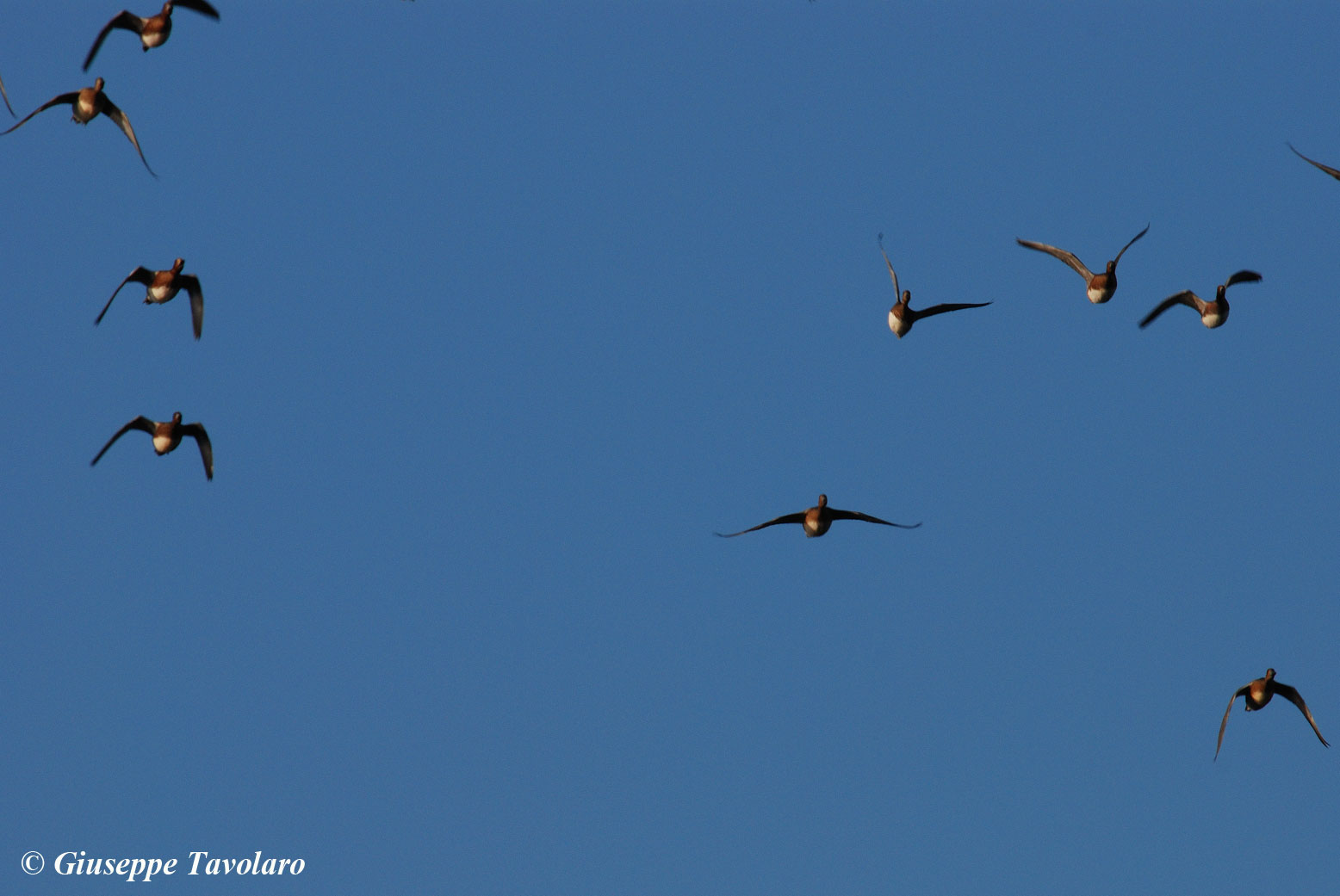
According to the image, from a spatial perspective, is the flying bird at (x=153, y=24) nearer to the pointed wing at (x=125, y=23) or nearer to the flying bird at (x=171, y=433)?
→ the pointed wing at (x=125, y=23)

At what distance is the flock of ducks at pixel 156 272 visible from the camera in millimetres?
32750

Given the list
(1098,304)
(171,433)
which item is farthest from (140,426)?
(1098,304)

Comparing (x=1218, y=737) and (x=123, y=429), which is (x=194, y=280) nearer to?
(x=123, y=429)

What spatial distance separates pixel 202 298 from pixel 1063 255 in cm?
1758

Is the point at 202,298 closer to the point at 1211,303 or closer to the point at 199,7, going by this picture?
the point at 199,7

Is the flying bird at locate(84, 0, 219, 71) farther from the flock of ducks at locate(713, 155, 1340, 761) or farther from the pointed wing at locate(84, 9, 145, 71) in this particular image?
the flock of ducks at locate(713, 155, 1340, 761)

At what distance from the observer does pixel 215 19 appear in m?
32.1

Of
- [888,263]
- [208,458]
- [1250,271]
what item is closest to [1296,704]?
[1250,271]

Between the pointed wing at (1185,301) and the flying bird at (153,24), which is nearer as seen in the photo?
the flying bird at (153,24)

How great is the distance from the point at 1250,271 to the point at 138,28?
71.8ft

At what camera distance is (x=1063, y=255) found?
3884 cm

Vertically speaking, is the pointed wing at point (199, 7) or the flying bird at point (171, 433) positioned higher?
the pointed wing at point (199, 7)

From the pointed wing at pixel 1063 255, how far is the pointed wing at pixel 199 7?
16557mm

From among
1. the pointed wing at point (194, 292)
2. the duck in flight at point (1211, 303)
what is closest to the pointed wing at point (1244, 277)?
the duck in flight at point (1211, 303)
